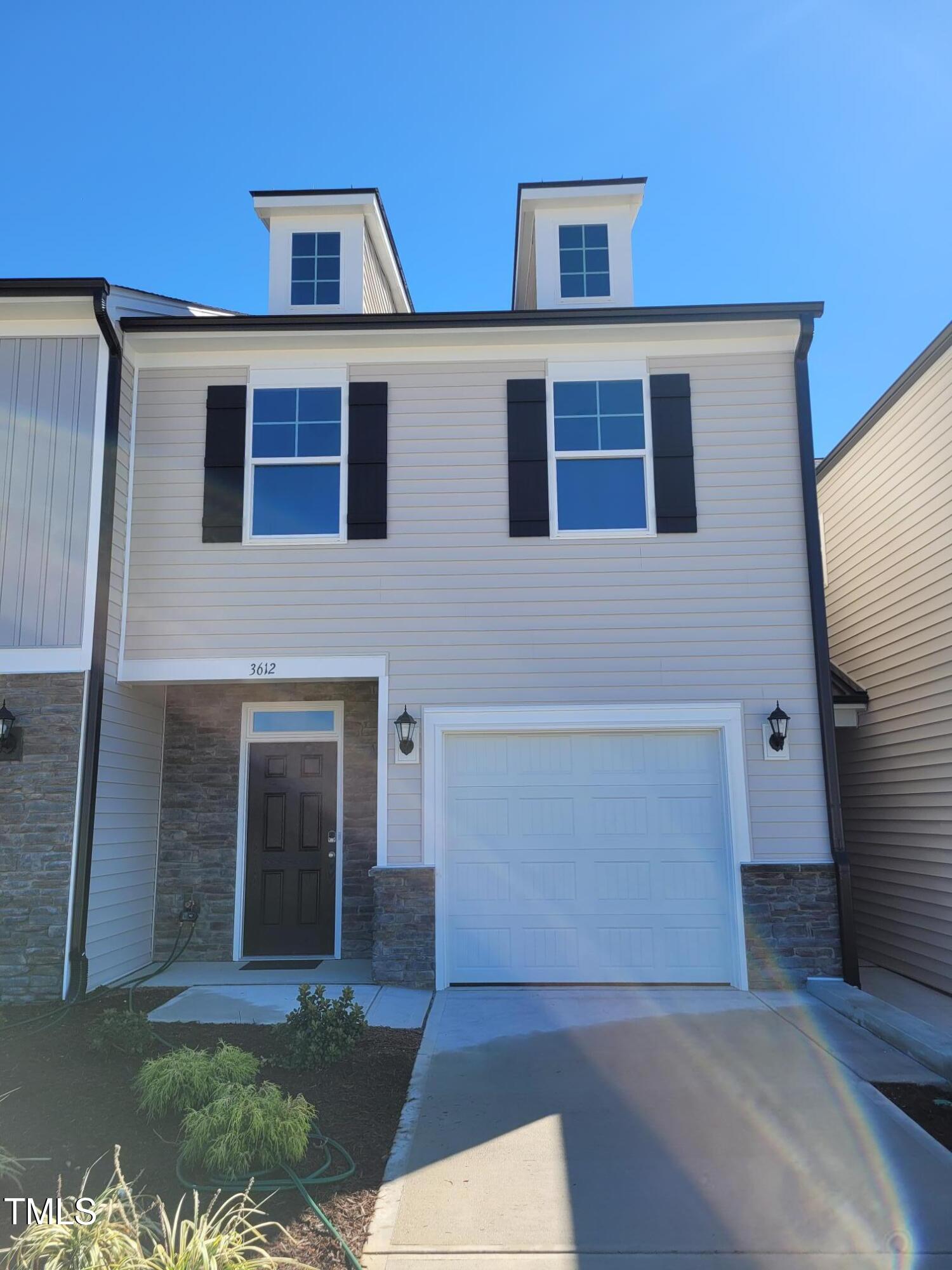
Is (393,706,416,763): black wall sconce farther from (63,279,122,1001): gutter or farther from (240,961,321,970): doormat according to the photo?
(63,279,122,1001): gutter

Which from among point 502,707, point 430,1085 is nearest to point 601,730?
point 502,707

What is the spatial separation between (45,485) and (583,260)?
559 centimetres

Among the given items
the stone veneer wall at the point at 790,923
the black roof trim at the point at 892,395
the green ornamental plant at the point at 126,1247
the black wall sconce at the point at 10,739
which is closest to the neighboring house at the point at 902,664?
the black roof trim at the point at 892,395

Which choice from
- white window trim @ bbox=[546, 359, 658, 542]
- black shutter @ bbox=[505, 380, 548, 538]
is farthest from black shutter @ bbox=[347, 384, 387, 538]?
white window trim @ bbox=[546, 359, 658, 542]

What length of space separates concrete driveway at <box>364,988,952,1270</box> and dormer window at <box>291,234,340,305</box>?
6.97m

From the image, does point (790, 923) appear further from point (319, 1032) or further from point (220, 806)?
point (220, 806)

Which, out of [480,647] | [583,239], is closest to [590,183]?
[583,239]

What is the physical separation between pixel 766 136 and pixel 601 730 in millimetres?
5167

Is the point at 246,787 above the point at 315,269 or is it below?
below

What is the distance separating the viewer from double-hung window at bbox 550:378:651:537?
25.3 ft

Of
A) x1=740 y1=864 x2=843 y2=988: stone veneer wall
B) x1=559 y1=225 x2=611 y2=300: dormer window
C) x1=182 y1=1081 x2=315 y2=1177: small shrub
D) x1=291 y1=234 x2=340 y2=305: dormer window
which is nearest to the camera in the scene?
x1=182 y1=1081 x2=315 y2=1177: small shrub

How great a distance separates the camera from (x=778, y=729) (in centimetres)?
718

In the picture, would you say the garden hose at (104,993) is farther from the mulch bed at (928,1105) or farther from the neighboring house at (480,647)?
the mulch bed at (928,1105)

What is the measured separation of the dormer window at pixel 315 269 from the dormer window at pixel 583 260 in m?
2.30
